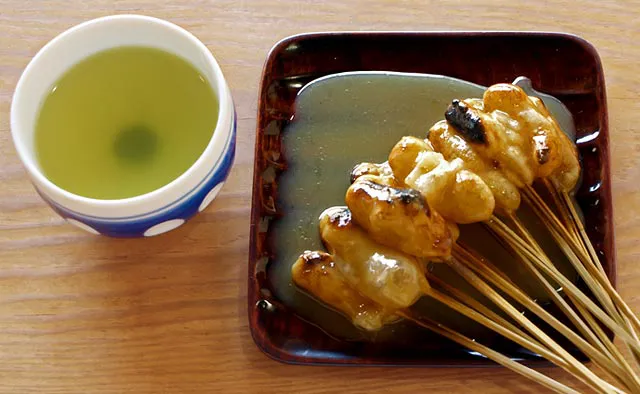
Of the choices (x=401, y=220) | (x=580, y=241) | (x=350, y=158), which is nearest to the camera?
(x=401, y=220)

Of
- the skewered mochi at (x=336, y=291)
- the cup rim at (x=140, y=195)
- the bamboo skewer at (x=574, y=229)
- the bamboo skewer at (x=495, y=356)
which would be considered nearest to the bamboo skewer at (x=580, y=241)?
the bamboo skewer at (x=574, y=229)

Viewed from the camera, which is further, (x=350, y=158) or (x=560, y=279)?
(x=350, y=158)

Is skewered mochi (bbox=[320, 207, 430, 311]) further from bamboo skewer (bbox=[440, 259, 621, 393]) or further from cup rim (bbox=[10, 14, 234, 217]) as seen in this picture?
cup rim (bbox=[10, 14, 234, 217])

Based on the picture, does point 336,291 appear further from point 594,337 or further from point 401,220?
point 594,337

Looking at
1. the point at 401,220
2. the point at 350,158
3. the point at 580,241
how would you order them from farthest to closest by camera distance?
the point at 350,158 → the point at 580,241 → the point at 401,220

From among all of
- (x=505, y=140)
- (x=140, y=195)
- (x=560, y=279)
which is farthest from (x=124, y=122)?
(x=560, y=279)

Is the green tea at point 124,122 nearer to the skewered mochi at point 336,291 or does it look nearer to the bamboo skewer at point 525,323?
the skewered mochi at point 336,291

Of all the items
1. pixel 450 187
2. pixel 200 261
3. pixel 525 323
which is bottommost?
pixel 200 261
